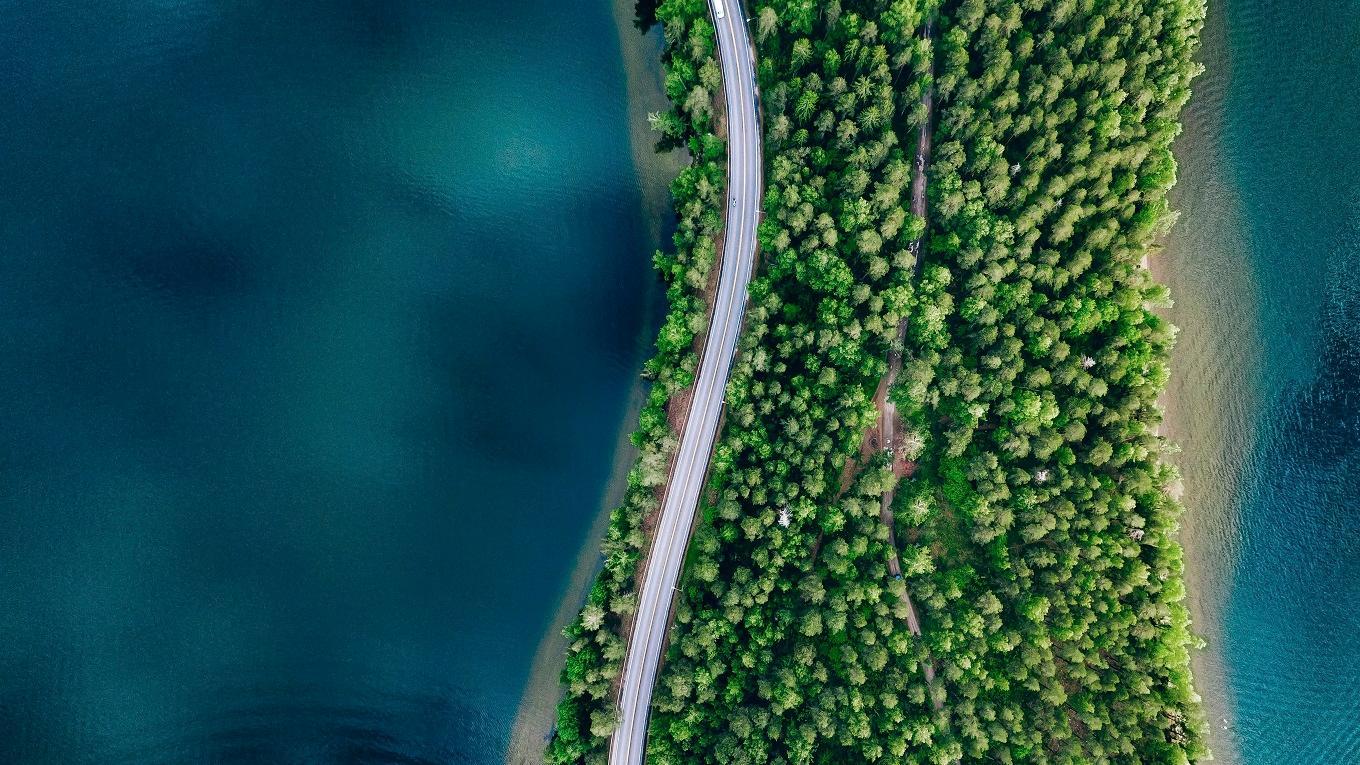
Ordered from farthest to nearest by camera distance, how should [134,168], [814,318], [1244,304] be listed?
[134,168] → [1244,304] → [814,318]

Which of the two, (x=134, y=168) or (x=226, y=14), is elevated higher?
(x=226, y=14)

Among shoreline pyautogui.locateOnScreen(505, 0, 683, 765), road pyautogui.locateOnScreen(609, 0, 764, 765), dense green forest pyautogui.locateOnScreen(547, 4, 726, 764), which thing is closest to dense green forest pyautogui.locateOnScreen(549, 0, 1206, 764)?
dense green forest pyautogui.locateOnScreen(547, 4, 726, 764)

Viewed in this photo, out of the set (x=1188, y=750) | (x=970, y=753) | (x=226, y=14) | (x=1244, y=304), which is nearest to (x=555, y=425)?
(x=970, y=753)

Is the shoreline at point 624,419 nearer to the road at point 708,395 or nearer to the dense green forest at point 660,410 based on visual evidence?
the dense green forest at point 660,410

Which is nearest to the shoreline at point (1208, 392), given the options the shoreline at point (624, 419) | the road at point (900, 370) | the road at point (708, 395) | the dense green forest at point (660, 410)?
the road at point (900, 370)

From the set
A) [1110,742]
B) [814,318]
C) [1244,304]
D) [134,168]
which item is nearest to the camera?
[1110,742]

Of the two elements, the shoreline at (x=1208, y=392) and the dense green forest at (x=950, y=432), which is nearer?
the dense green forest at (x=950, y=432)

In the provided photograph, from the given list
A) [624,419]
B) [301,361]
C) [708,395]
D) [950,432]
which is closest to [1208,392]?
[950,432]

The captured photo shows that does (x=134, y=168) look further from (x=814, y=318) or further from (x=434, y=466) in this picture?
(x=814, y=318)
